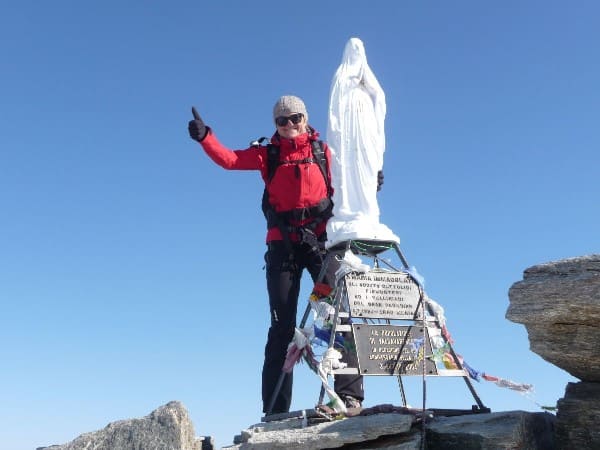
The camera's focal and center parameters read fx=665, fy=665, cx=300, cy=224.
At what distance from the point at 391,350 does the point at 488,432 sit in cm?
166

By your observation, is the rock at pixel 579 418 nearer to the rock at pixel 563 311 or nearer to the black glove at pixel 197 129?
the rock at pixel 563 311

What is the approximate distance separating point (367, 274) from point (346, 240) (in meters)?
0.54

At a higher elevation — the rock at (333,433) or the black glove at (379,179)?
the black glove at (379,179)

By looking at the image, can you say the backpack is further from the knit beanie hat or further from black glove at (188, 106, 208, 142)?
black glove at (188, 106, 208, 142)

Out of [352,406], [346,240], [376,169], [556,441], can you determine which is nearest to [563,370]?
[556,441]

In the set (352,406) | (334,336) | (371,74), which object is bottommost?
(352,406)

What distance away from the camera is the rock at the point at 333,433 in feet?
23.1

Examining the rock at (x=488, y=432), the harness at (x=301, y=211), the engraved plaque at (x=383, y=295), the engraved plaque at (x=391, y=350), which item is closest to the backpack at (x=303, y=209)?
the harness at (x=301, y=211)

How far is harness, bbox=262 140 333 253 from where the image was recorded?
31.2 ft

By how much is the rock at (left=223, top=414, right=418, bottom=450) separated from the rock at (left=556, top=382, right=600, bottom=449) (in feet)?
5.54

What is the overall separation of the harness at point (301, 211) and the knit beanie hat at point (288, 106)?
1.59 feet

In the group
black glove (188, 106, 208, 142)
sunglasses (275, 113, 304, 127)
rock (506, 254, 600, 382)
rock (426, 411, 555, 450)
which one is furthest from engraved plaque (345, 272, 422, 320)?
black glove (188, 106, 208, 142)

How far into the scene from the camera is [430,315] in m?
9.10

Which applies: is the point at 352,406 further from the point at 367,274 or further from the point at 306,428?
the point at 367,274
